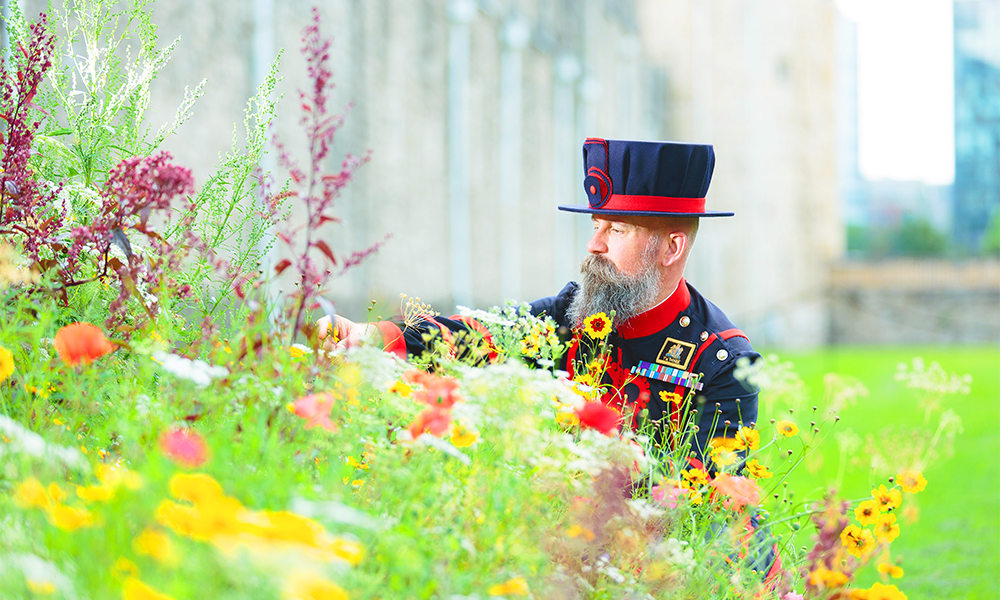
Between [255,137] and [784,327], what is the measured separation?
25.1 metres

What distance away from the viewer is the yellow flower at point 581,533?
4.08 ft

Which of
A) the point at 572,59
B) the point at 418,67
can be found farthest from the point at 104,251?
the point at 572,59

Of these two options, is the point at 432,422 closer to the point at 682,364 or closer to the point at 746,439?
the point at 746,439

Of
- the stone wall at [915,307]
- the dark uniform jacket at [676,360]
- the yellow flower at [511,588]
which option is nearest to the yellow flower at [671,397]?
the dark uniform jacket at [676,360]

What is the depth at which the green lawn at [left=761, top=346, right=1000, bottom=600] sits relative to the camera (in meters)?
3.85

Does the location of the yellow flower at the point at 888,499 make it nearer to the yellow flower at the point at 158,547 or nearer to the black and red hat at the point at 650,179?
the black and red hat at the point at 650,179

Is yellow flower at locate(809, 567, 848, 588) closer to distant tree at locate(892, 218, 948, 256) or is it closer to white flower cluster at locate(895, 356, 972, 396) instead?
white flower cluster at locate(895, 356, 972, 396)

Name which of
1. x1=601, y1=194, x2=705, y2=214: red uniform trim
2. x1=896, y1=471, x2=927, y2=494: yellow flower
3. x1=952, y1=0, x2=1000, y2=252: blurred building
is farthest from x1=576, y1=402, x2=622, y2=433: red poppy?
x1=952, y1=0, x2=1000, y2=252: blurred building

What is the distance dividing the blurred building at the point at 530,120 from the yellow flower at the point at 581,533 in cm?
68

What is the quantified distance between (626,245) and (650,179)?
7.4 inches

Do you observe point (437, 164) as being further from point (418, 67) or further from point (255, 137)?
point (255, 137)

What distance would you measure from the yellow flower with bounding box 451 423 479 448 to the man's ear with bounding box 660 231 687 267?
3.76 ft

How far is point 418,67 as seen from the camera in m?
12.8

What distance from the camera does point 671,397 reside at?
2158 millimetres
